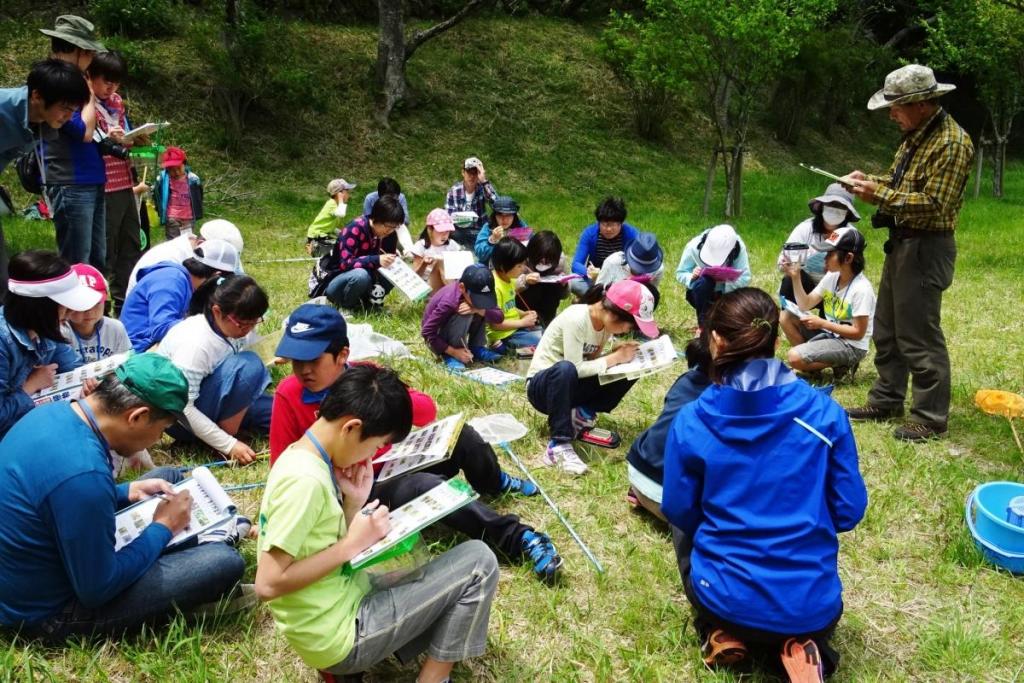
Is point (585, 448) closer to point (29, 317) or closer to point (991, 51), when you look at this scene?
point (29, 317)

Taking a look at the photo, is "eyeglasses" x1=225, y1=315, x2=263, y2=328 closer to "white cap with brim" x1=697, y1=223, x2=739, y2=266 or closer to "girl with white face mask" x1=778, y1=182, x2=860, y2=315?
"white cap with brim" x1=697, y1=223, x2=739, y2=266

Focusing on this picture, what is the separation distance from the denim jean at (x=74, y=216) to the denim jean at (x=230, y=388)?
1784mm

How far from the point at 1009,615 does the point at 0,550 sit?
3377 mm

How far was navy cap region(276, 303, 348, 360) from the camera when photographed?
109 inches

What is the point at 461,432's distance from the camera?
3268mm

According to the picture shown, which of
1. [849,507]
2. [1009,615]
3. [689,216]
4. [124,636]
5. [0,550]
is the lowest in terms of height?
[689,216]

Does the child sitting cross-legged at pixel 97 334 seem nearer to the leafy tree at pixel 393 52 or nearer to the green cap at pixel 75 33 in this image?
the green cap at pixel 75 33

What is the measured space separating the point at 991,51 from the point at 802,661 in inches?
700

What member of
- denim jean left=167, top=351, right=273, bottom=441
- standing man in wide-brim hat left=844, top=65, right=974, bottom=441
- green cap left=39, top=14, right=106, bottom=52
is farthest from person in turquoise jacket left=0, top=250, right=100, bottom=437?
standing man in wide-brim hat left=844, top=65, right=974, bottom=441

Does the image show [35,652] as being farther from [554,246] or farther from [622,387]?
[554,246]

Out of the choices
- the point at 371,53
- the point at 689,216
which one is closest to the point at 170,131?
the point at 371,53

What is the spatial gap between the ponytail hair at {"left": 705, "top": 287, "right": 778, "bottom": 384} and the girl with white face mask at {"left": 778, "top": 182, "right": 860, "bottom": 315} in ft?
10.7

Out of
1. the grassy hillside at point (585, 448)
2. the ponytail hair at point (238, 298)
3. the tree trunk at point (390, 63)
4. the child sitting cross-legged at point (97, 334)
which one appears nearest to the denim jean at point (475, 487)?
the grassy hillside at point (585, 448)

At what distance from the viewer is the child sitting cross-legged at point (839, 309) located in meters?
5.07
